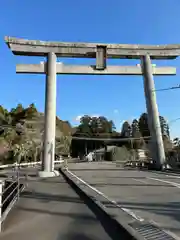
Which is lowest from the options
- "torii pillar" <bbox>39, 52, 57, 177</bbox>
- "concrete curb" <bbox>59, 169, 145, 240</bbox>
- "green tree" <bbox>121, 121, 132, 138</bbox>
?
"concrete curb" <bbox>59, 169, 145, 240</bbox>

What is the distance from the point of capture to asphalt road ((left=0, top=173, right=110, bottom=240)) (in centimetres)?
569

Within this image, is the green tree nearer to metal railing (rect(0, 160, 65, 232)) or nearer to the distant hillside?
the distant hillside

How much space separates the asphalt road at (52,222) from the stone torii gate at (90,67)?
1495 centimetres

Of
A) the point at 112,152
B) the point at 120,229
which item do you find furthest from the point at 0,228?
the point at 112,152

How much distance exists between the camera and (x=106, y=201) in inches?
349

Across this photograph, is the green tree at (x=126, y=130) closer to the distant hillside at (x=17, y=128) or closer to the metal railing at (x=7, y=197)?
the distant hillside at (x=17, y=128)

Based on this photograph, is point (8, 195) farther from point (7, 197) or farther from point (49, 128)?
point (49, 128)

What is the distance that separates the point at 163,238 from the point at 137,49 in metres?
24.3

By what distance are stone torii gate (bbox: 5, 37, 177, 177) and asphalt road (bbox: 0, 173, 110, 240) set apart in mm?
14950

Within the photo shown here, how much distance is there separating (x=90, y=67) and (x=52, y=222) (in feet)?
70.0

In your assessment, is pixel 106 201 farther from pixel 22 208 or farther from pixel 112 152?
pixel 112 152

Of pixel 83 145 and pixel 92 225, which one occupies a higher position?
pixel 83 145

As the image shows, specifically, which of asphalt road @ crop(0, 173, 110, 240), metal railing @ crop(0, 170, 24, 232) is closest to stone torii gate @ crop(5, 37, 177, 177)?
metal railing @ crop(0, 170, 24, 232)

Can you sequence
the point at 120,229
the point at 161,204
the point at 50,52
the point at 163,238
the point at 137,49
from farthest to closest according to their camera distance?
the point at 137,49, the point at 50,52, the point at 161,204, the point at 120,229, the point at 163,238
